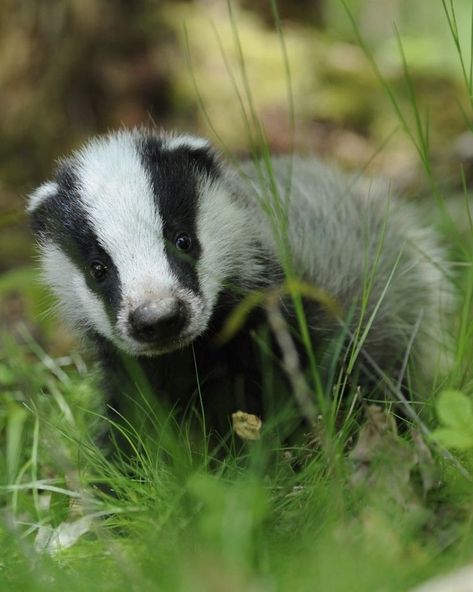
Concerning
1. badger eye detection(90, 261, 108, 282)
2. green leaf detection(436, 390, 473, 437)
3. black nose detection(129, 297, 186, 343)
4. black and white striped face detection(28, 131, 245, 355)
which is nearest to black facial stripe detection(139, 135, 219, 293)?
black and white striped face detection(28, 131, 245, 355)

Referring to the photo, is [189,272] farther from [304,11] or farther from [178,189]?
[304,11]

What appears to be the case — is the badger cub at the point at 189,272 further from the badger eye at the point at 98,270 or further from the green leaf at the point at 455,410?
the green leaf at the point at 455,410

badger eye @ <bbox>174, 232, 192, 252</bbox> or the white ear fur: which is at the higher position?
the white ear fur

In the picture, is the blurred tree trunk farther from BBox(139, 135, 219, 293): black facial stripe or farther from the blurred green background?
BBox(139, 135, 219, 293): black facial stripe

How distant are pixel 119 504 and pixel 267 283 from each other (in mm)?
1128

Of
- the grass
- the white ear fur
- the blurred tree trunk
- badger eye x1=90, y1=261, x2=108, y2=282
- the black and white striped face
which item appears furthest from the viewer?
the blurred tree trunk

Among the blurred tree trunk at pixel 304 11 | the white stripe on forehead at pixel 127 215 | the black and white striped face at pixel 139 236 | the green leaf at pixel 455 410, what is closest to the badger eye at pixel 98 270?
the black and white striped face at pixel 139 236

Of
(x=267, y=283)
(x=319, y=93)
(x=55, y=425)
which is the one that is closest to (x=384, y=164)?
(x=319, y=93)

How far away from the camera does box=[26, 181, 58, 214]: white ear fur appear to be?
12.5ft

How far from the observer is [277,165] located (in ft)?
15.8

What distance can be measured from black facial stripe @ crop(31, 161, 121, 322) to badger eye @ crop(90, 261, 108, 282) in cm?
2

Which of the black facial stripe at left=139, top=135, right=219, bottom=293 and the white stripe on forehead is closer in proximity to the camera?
the white stripe on forehead

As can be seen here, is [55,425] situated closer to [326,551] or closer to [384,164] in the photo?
[326,551]

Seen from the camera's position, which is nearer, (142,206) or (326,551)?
(326,551)
